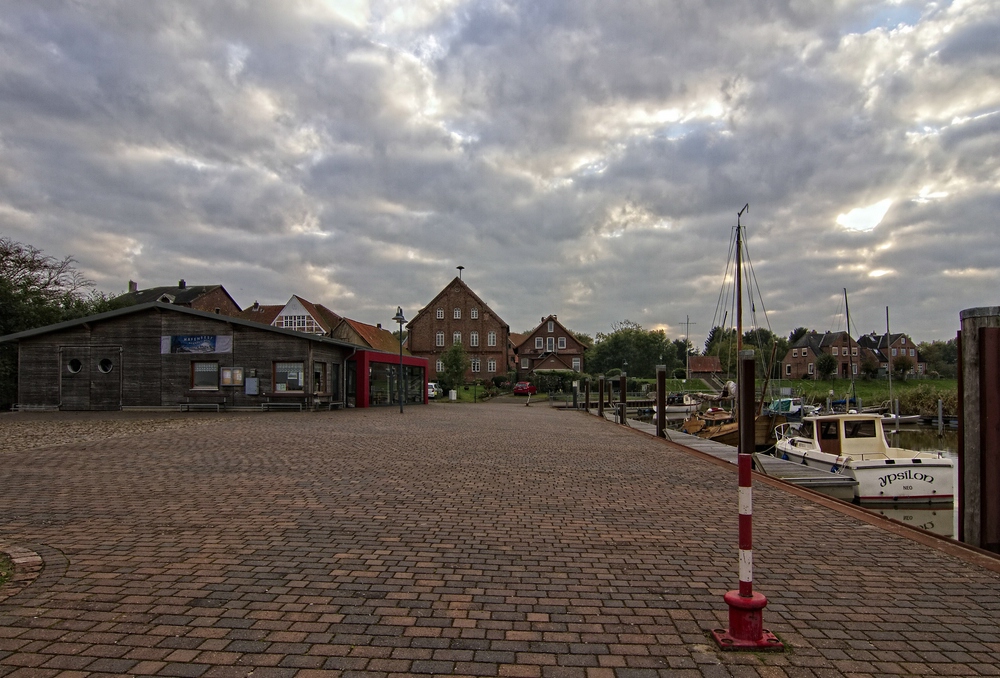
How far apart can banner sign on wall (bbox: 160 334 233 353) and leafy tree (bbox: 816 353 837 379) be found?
72.2 metres

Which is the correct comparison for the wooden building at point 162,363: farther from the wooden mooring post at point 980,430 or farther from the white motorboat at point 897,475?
the wooden mooring post at point 980,430

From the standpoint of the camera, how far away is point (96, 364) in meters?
27.9

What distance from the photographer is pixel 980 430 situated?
6438 millimetres

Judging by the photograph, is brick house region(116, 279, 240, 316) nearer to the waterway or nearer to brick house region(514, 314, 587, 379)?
brick house region(514, 314, 587, 379)

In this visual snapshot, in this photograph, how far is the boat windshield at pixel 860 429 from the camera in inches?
593

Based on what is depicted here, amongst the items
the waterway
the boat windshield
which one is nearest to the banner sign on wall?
the waterway

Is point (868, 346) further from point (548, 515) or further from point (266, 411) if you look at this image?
point (548, 515)

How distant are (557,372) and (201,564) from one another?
61.2 metres

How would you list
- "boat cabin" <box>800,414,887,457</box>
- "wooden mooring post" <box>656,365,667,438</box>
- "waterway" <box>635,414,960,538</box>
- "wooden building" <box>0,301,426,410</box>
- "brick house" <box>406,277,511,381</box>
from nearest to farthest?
"waterway" <box>635,414,960,538</box> → "boat cabin" <box>800,414,887,457</box> → "wooden mooring post" <box>656,365,667,438</box> → "wooden building" <box>0,301,426,410</box> → "brick house" <box>406,277,511,381</box>

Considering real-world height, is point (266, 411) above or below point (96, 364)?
below

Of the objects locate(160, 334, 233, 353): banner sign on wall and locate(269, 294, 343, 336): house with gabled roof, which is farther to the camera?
locate(269, 294, 343, 336): house with gabled roof

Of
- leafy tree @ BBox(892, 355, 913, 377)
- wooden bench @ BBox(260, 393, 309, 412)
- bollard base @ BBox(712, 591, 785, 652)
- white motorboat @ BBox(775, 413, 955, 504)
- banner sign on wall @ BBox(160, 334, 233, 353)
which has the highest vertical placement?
banner sign on wall @ BBox(160, 334, 233, 353)

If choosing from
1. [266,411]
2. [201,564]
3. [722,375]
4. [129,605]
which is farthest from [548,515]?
[722,375]

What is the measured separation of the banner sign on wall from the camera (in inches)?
1094
